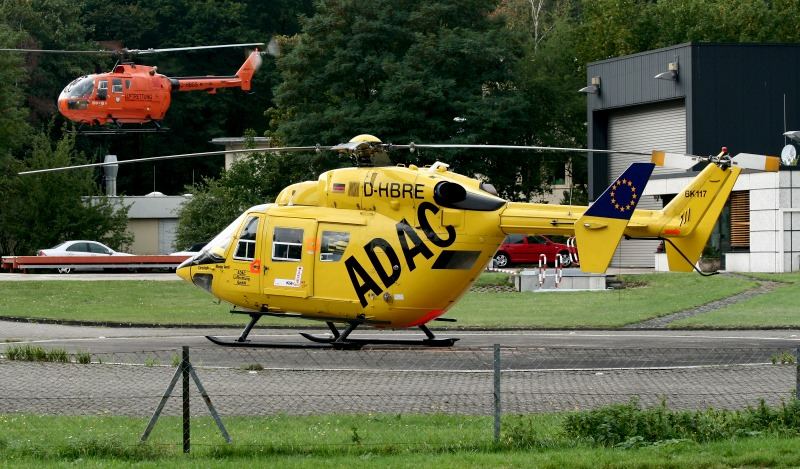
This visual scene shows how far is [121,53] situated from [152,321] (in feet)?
25.1

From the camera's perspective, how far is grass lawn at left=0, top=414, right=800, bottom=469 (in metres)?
12.8

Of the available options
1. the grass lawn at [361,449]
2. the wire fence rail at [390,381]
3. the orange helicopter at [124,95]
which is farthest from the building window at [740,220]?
the grass lawn at [361,449]

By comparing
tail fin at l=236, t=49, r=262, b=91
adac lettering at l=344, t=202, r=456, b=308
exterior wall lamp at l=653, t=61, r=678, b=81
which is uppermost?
exterior wall lamp at l=653, t=61, r=678, b=81

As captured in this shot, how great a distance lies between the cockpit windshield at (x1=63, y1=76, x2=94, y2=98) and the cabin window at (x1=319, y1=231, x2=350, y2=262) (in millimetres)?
21105

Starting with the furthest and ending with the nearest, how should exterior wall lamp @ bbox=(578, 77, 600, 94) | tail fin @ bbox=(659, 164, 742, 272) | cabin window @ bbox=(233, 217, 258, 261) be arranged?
exterior wall lamp @ bbox=(578, 77, 600, 94)
cabin window @ bbox=(233, 217, 258, 261)
tail fin @ bbox=(659, 164, 742, 272)

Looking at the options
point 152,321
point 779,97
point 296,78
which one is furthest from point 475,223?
point 296,78

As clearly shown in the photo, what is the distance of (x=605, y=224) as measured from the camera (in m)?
22.2

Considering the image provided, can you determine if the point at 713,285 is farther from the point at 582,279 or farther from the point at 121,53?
the point at 121,53

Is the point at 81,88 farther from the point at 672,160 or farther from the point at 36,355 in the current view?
the point at 672,160

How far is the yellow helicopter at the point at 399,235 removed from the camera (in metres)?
22.7

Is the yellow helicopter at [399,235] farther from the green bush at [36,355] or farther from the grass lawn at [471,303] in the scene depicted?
the grass lawn at [471,303]

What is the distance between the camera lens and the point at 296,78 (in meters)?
65.3

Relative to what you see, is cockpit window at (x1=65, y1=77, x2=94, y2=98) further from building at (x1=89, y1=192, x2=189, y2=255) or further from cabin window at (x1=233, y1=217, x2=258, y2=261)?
building at (x1=89, y1=192, x2=189, y2=255)

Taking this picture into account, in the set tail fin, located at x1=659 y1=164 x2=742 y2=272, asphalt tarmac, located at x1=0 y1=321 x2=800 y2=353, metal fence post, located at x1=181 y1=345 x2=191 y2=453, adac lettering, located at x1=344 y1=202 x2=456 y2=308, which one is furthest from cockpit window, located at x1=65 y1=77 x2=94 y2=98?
metal fence post, located at x1=181 y1=345 x2=191 y2=453
